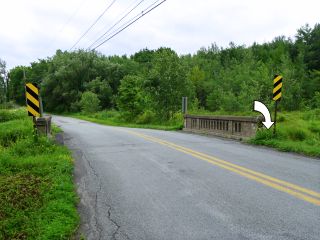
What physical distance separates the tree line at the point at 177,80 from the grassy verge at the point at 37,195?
70.3ft

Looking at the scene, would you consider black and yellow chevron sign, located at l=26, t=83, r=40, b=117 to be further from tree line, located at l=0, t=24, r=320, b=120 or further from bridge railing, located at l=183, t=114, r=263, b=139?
tree line, located at l=0, t=24, r=320, b=120

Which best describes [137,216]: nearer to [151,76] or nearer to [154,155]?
[154,155]

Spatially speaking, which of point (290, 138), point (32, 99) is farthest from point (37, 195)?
point (290, 138)

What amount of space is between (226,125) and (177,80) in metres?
15.4

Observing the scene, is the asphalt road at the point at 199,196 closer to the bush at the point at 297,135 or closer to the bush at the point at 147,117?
the bush at the point at 297,135

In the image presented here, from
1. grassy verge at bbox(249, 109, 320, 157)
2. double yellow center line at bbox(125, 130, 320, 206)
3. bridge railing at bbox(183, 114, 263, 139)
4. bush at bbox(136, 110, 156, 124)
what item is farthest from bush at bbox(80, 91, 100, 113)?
double yellow center line at bbox(125, 130, 320, 206)

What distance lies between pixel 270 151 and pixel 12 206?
793cm

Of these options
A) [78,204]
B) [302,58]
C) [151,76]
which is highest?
[302,58]

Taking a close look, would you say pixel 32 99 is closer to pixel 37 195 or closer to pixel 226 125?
pixel 37 195

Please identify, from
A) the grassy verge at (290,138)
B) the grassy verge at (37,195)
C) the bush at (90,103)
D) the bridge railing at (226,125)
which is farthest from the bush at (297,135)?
the bush at (90,103)

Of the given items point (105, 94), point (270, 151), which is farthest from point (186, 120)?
point (105, 94)

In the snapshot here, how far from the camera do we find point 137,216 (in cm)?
494

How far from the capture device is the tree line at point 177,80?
31484 millimetres

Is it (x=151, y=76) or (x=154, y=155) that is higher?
(x=151, y=76)
